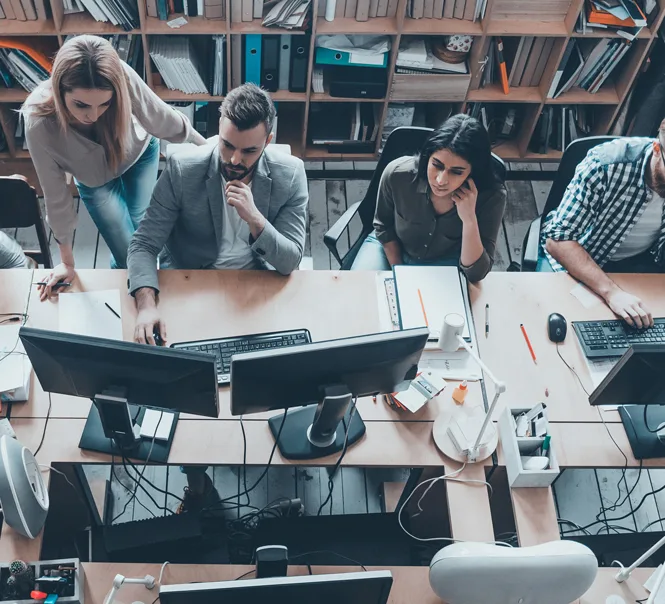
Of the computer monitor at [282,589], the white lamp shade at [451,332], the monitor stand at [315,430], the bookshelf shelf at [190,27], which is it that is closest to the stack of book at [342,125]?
the bookshelf shelf at [190,27]

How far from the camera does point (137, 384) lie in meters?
1.85

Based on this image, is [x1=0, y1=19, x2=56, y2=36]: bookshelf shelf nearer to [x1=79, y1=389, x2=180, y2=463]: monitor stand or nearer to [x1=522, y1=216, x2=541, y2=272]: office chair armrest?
[x1=79, y1=389, x2=180, y2=463]: monitor stand

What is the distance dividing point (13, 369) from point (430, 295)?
49.5 inches

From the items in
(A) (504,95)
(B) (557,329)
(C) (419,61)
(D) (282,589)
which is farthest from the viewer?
(A) (504,95)

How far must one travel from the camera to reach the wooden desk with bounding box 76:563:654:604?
184 centimetres

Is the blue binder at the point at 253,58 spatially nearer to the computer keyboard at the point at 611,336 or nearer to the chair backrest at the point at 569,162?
the chair backrest at the point at 569,162

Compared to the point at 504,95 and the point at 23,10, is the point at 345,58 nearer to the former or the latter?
the point at 504,95

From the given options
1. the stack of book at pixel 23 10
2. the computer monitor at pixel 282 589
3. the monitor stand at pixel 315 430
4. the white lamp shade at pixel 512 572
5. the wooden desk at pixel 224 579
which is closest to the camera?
the computer monitor at pixel 282 589

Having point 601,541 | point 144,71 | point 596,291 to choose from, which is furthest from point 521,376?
point 144,71

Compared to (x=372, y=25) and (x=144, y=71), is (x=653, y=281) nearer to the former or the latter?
(x=372, y=25)

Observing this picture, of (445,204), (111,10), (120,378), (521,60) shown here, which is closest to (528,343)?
(445,204)

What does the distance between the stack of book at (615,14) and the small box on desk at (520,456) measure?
206cm

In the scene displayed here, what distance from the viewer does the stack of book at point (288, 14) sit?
3148 millimetres

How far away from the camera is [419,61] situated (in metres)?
3.44
